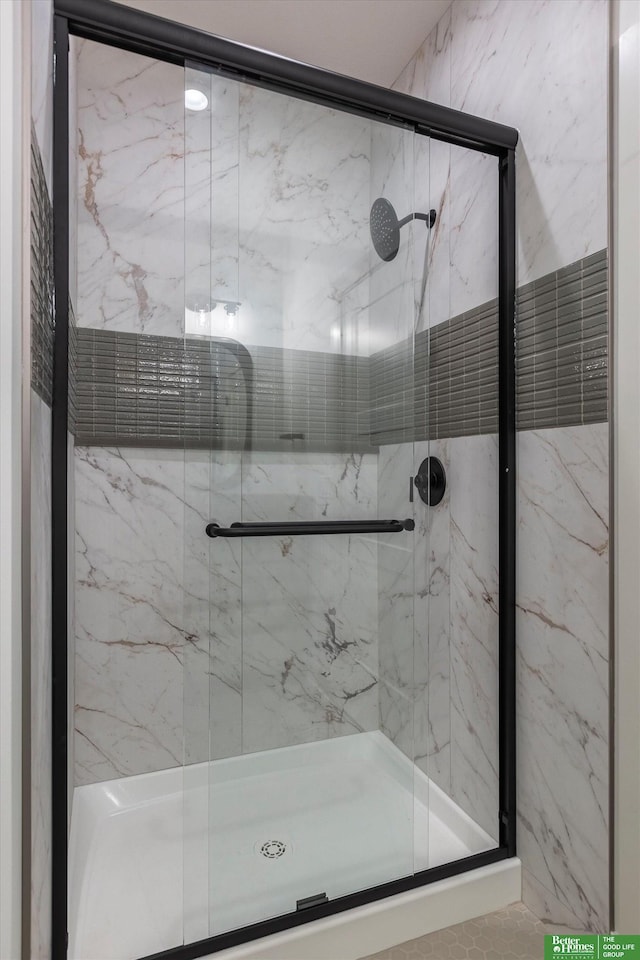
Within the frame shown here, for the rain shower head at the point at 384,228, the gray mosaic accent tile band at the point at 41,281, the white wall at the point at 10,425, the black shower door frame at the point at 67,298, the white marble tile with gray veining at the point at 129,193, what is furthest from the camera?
the white marble tile with gray veining at the point at 129,193

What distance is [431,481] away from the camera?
1527 mm

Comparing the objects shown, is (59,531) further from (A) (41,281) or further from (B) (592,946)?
(B) (592,946)

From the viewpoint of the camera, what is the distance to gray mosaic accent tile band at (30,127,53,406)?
84 cm

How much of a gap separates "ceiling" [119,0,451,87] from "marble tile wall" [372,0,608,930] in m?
0.17

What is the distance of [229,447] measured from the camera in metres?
1.17

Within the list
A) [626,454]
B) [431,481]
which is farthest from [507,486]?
[626,454]

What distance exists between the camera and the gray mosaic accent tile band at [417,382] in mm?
1169

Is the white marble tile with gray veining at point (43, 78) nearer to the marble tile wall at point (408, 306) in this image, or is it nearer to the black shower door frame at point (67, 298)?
the black shower door frame at point (67, 298)

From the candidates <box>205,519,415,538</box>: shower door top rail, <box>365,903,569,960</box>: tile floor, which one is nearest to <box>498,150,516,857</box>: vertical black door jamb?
<box>365,903,569,960</box>: tile floor

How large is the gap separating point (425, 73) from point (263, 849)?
2310 mm

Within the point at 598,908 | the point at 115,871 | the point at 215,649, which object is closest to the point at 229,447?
the point at 215,649

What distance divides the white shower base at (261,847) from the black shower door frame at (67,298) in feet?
0.15

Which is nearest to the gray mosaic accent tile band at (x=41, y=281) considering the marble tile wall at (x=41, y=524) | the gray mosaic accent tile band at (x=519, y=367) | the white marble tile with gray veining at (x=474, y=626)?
the marble tile wall at (x=41, y=524)

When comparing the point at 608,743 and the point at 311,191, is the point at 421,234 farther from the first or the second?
the point at 608,743
